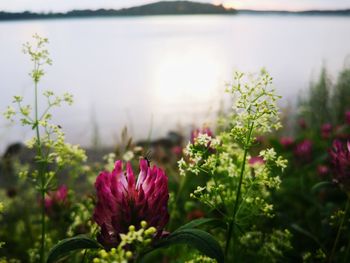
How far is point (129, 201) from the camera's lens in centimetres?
126

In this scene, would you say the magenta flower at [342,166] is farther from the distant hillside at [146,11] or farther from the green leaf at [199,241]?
the distant hillside at [146,11]

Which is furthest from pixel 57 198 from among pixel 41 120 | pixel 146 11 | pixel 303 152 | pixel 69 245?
pixel 146 11

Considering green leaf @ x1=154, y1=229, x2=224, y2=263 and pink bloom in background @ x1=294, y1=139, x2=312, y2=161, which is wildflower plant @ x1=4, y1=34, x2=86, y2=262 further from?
pink bloom in background @ x1=294, y1=139, x2=312, y2=161

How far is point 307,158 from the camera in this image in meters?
3.83

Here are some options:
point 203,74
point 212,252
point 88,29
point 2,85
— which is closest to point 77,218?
point 212,252

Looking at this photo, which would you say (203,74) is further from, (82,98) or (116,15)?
(116,15)

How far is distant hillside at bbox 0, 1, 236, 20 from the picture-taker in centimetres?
292

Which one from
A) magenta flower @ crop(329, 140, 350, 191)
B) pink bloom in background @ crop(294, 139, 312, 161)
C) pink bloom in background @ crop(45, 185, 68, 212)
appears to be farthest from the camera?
pink bloom in background @ crop(294, 139, 312, 161)

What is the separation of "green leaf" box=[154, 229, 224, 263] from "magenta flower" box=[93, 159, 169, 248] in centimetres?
4

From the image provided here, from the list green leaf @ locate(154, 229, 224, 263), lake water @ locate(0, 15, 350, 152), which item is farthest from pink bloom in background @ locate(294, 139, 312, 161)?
green leaf @ locate(154, 229, 224, 263)

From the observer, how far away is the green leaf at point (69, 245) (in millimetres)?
1227

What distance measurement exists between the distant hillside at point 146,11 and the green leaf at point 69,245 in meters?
1.86

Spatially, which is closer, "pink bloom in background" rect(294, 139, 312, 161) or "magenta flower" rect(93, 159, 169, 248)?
"magenta flower" rect(93, 159, 169, 248)

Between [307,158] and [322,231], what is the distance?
1.38m
